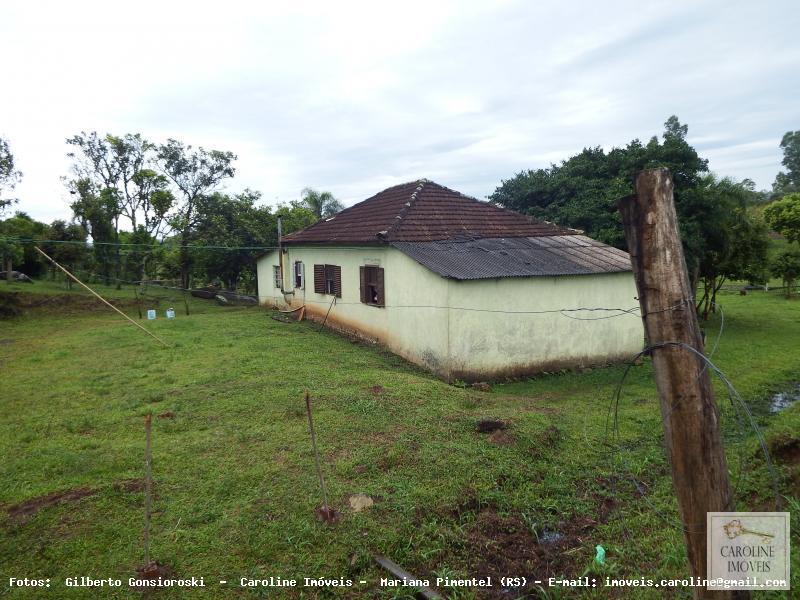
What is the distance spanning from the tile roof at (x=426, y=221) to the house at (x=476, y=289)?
5 centimetres

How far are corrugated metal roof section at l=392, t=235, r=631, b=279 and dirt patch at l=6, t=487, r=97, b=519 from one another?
6.90m

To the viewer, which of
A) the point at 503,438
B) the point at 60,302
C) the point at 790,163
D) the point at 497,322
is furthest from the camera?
the point at 790,163

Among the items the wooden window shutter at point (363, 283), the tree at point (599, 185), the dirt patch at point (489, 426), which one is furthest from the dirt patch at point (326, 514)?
the tree at point (599, 185)

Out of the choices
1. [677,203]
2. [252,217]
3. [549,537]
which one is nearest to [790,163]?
[677,203]

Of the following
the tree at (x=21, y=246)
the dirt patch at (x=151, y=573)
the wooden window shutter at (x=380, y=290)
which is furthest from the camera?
the tree at (x=21, y=246)

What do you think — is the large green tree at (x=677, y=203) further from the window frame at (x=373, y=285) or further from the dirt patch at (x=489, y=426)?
the dirt patch at (x=489, y=426)

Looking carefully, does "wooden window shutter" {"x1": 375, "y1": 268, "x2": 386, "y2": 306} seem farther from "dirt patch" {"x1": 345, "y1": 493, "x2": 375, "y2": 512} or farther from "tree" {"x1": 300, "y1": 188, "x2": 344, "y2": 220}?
"tree" {"x1": 300, "y1": 188, "x2": 344, "y2": 220}

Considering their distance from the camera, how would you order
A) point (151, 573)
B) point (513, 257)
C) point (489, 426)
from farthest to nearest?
point (513, 257) → point (489, 426) → point (151, 573)

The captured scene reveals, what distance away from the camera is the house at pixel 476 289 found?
1040 centimetres

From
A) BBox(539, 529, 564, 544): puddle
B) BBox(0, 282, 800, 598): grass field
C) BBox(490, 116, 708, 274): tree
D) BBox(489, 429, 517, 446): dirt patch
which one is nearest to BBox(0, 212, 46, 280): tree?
BBox(0, 282, 800, 598): grass field

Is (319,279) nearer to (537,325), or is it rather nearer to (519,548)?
(537,325)

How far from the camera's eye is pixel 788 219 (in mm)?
18578

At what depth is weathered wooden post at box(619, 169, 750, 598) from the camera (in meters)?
2.47

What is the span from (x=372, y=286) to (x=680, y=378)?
1135 centimetres
